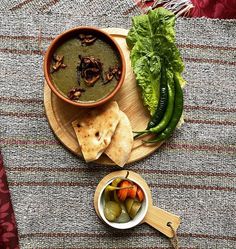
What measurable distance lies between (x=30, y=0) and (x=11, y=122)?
1.89 ft

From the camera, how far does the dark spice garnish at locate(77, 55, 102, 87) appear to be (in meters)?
2.19

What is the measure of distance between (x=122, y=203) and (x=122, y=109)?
0.42 m

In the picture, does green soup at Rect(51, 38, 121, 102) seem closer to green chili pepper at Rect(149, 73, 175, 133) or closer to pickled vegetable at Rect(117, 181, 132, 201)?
green chili pepper at Rect(149, 73, 175, 133)

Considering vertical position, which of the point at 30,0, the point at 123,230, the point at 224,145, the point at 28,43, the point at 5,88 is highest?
the point at 30,0

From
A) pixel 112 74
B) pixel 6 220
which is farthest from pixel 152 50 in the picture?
pixel 6 220

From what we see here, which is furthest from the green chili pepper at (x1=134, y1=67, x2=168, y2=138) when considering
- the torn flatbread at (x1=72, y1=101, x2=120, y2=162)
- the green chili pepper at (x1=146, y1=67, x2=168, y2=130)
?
the torn flatbread at (x1=72, y1=101, x2=120, y2=162)

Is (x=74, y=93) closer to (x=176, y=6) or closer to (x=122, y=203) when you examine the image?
(x=122, y=203)

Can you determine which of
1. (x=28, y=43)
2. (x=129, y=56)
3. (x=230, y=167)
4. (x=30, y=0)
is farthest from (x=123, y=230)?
(x=30, y=0)

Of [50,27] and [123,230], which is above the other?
[50,27]

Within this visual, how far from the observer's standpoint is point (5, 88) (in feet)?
7.77

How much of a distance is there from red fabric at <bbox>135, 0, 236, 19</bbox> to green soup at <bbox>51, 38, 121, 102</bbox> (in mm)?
382

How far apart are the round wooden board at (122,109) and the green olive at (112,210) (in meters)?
0.18

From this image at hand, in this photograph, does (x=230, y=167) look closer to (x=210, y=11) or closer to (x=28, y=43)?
(x=210, y=11)

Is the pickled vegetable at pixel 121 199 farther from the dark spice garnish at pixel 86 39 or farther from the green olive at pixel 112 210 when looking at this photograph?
the dark spice garnish at pixel 86 39
